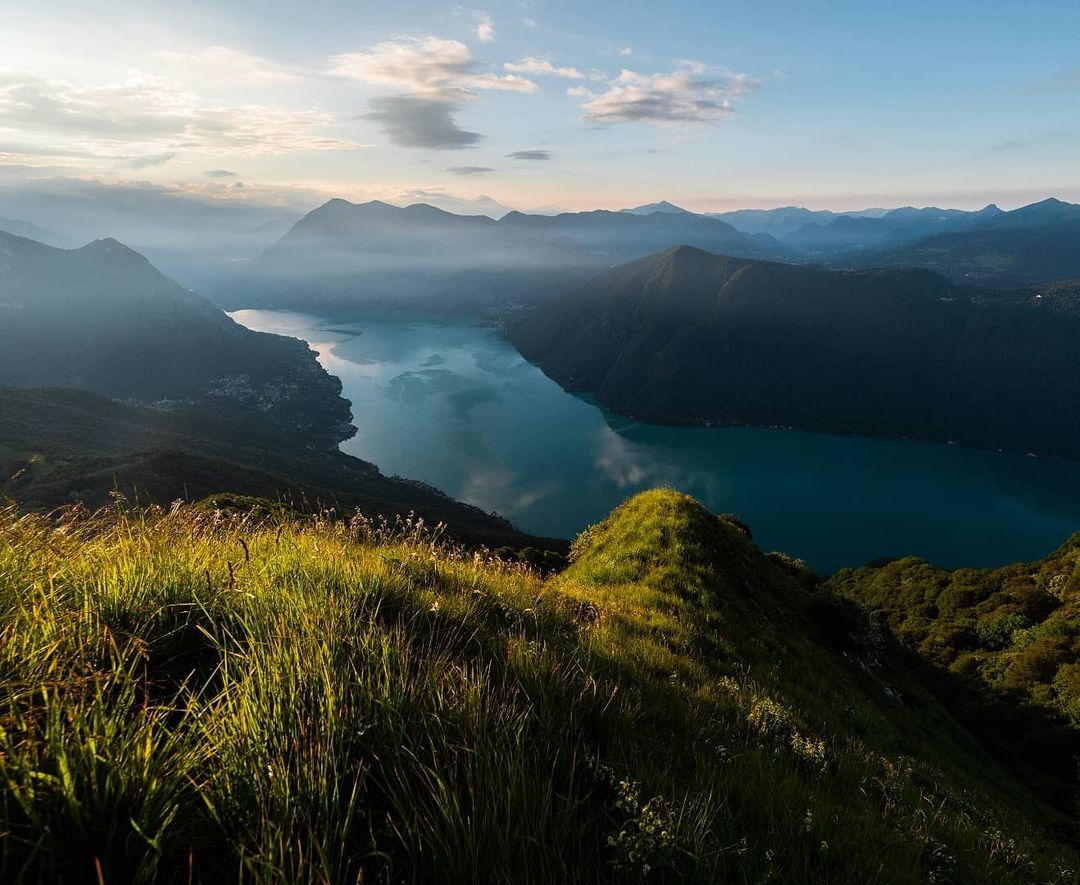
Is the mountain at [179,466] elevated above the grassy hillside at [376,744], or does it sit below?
below

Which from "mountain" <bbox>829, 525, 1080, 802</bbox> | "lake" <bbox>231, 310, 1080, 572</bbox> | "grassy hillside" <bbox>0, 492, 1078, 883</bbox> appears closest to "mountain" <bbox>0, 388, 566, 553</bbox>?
"lake" <bbox>231, 310, 1080, 572</bbox>

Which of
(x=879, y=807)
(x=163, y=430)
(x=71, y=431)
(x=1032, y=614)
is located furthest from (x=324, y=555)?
(x=163, y=430)

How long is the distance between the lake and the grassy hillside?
356 feet

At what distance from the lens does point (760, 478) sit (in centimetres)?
14738

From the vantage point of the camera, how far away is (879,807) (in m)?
4.20

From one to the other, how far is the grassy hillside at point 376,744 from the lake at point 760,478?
109 metres

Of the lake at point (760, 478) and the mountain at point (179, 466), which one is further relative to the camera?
the lake at point (760, 478)

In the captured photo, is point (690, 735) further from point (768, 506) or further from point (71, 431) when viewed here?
point (71, 431)

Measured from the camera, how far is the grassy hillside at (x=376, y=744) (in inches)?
77.7

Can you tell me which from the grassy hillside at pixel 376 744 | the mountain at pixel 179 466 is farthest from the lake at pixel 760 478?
the grassy hillside at pixel 376 744

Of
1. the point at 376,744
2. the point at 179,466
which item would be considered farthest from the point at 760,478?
the point at 376,744

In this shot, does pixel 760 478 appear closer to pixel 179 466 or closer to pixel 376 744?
pixel 179 466

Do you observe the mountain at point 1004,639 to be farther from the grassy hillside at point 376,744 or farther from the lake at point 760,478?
the lake at point 760,478

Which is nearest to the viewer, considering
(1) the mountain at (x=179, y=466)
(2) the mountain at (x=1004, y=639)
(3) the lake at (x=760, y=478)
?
(2) the mountain at (x=1004, y=639)
